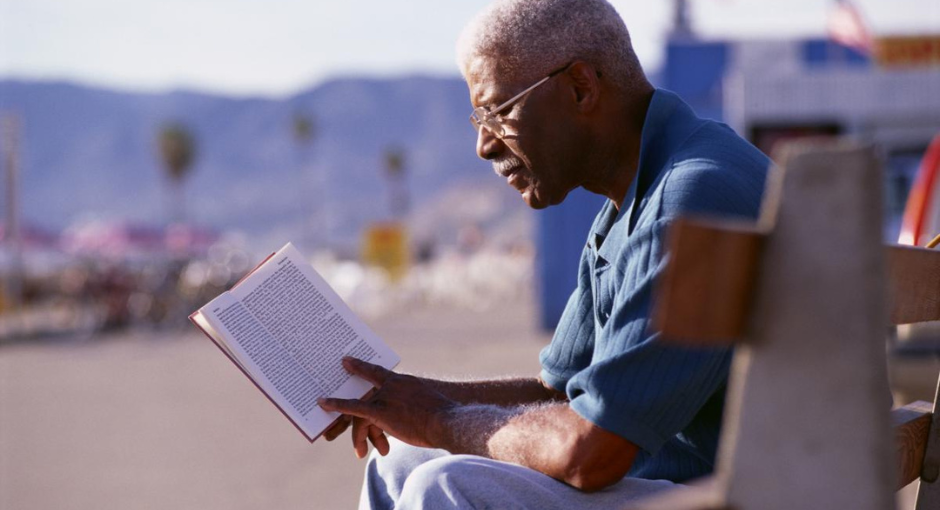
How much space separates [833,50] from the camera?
22.6 meters

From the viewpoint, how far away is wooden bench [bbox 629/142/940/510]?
1132 mm

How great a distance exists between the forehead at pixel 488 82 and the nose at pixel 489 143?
8cm

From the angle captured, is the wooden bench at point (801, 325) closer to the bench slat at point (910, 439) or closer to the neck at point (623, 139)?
the bench slat at point (910, 439)

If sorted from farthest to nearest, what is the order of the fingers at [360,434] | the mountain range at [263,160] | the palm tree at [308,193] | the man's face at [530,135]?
the mountain range at [263,160] < the palm tree at [308,193] < the fingers at [360,434] < the man's face at [530,135]

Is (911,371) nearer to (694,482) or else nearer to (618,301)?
(694,482)

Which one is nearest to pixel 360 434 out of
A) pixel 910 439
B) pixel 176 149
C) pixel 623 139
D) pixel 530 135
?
pixel 530 135

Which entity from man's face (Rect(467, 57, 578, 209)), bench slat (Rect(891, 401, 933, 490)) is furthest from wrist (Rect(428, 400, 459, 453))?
bench slat (Rect(891, 401, 933, 490))

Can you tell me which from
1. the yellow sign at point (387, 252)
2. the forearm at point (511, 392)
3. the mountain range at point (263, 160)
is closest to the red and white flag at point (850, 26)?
the yellow sign at point (387, 252)

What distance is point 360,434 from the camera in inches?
96.4

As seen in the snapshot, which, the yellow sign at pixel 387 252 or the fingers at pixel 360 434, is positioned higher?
the fingers at pixel 360 434

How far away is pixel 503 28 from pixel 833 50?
21815 mm

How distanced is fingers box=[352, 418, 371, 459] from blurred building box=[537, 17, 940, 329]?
1134cm

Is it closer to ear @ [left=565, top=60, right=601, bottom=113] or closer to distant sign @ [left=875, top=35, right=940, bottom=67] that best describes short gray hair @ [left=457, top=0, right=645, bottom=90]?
ear @ [left=565, top=60, right=601, bottom=113]

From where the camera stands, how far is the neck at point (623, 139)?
2.31 metres
